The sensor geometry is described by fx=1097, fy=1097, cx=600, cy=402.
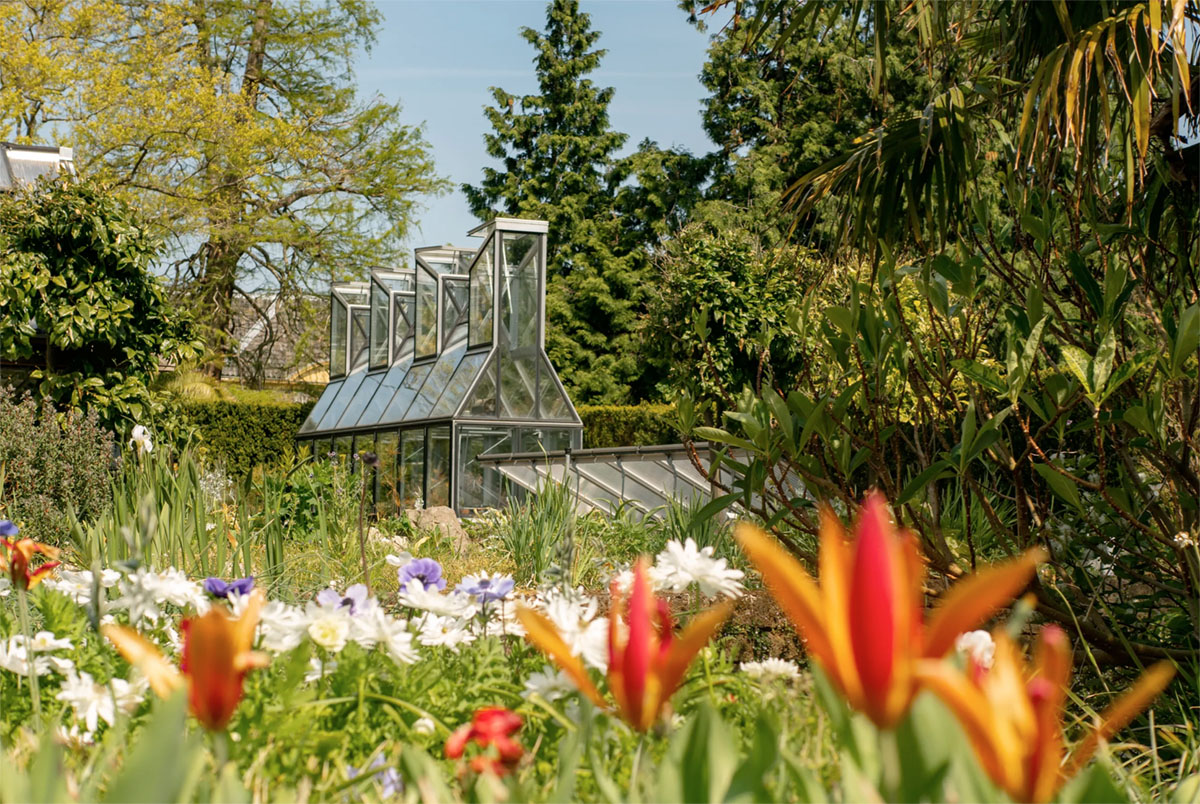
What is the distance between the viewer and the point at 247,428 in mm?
16516

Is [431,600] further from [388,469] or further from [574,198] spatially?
[574,198]

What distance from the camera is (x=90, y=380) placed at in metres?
9.12

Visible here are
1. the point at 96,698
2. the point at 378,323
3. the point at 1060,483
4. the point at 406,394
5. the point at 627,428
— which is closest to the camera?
the point at 96,698

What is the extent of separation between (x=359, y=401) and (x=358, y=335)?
7.82ft

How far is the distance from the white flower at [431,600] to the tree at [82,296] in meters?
7.93

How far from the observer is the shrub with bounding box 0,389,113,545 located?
6312 mm

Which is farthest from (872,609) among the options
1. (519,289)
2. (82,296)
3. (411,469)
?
(411,469)

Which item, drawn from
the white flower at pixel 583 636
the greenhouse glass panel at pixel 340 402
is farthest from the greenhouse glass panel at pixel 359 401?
the white flower at pixel 583 636

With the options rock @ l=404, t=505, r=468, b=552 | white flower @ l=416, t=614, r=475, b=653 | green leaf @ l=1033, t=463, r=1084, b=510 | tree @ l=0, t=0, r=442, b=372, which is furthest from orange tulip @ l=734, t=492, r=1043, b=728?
tree @ l=0, t=0, r=442, b=372

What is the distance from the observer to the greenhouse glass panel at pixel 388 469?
1288 cm

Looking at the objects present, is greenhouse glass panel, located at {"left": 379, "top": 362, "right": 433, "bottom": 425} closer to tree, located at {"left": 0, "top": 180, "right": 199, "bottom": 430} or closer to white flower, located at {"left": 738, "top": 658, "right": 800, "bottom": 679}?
tree, located at {"left": 0, "top": 180, "right": 199, "bottom": 430}

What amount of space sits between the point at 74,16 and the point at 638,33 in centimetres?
1599

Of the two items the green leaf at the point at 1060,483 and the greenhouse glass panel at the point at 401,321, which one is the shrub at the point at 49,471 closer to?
the green leaf at the point at 1060,483

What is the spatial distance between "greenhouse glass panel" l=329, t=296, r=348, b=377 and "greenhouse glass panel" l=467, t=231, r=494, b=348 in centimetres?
518
